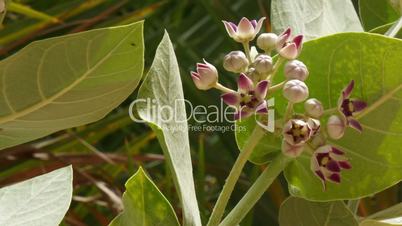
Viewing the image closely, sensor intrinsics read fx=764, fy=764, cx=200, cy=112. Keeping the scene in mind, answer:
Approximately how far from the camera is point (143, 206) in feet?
1.78

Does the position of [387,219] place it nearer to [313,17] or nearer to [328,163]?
[328,163]

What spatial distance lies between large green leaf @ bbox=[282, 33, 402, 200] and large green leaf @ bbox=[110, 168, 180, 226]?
111 millimetres

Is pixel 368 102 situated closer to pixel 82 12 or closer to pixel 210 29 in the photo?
pixel 82 12

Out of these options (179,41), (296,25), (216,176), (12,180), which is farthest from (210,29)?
(296,25)

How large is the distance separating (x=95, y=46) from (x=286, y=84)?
0.14 meters

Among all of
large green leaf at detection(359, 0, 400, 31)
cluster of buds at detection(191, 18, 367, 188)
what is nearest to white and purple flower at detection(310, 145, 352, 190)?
cluster of buds at detection(191, 18, 367, 188)

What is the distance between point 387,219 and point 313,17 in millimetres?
184

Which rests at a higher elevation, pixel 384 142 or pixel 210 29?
pixel 384 142

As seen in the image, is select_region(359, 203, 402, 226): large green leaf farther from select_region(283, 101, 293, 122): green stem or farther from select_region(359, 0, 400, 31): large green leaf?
select_region(359, 0, 400, 31): large green leaf

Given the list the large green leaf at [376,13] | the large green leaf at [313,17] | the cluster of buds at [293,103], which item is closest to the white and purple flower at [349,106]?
the cluster of buds at [293,103]

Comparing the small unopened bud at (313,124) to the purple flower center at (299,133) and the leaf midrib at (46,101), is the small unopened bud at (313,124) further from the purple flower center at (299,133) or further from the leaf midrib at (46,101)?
the leaf midrib at (46,101)

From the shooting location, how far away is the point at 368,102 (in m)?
0.56

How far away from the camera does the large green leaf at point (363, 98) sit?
544 millimetres

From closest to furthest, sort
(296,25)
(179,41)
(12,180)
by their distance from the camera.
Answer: (296,25)
(12,180)
(179,41)
